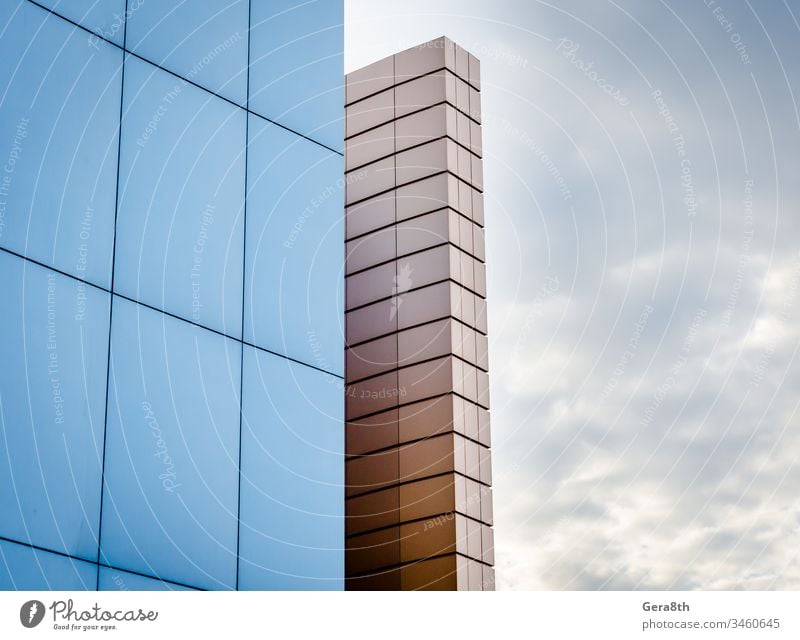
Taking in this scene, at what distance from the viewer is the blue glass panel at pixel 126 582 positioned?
13312 mm

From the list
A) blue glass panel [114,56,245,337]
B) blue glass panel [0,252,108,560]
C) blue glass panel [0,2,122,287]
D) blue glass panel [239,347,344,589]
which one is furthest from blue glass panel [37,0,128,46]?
blue glass panel [239,347,344,589]

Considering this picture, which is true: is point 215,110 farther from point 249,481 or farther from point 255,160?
point 249,481

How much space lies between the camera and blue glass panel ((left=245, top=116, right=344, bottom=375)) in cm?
1616

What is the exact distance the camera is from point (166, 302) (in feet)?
48.9

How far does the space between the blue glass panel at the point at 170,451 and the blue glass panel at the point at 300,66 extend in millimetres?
3854

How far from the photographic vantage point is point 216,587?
47.4 feet

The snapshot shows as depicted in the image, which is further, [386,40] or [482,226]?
[386,40]

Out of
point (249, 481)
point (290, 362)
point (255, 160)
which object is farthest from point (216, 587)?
point (255, 160)

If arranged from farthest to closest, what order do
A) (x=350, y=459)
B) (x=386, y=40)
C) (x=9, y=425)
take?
(x=386, y=40) → (x=350, y=459) → (x=9, y=425)

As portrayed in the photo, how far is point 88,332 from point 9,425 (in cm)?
156

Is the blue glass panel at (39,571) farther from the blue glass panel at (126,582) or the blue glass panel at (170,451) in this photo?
the blue glass panel at (170,451)

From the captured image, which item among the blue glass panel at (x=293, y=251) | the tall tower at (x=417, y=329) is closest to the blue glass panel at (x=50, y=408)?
the blue glass panel at (x=293, y=251)

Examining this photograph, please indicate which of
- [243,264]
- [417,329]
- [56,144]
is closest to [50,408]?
[56,144]
